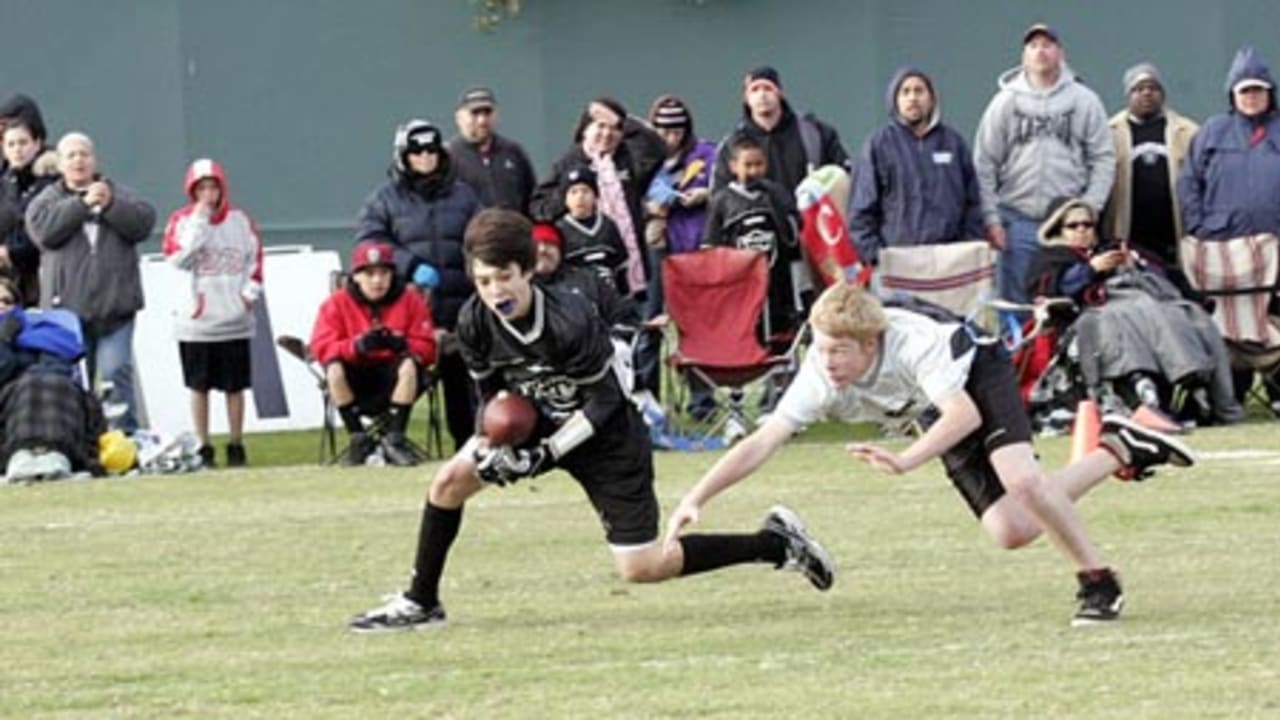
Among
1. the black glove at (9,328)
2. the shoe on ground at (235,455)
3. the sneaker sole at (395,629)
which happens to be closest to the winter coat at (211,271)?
the shoe on ground at (235,455)

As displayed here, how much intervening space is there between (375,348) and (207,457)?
1354mm

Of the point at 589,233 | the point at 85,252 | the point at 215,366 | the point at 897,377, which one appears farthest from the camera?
the point at 215,366

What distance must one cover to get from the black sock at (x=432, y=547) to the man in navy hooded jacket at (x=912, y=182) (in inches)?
314

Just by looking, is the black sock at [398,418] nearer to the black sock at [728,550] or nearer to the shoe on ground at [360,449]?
the shoe on ground at [360,449]

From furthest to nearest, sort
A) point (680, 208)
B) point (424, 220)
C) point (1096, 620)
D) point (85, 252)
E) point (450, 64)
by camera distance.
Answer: point (450, 64), point (680, 208), point (85, 252), point (424, 220), point (1096, 620)

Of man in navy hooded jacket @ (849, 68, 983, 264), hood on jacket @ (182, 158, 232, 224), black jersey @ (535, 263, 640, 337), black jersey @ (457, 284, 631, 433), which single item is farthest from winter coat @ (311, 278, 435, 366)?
black jersey @ (457, 284, 631, 433)

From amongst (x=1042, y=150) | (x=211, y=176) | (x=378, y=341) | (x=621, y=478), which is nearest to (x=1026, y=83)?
(x=1042, y=150)

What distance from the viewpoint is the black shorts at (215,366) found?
59.7ft

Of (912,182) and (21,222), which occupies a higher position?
(912,182)

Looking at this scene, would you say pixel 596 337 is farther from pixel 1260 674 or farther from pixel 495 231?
pixel 1260 674

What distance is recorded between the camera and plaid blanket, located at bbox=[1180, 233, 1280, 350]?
1834 cm

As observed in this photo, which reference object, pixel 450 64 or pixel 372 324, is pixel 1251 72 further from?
pixel 450 64

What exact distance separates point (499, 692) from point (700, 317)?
914cm

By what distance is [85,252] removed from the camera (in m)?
17.9
